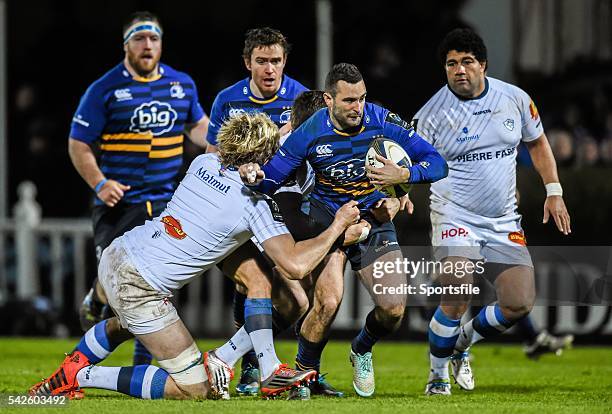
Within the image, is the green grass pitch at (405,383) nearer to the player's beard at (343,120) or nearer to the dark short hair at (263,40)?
the player's beard at (343,120)

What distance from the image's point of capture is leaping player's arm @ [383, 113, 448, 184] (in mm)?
8297

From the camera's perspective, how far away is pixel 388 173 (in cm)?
812

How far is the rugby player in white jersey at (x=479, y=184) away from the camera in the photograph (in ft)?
30.0

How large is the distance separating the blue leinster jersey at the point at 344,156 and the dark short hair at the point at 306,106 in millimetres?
200

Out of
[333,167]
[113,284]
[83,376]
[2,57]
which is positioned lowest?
[83,376]

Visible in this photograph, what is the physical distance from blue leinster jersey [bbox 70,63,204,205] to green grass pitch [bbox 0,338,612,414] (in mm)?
1693

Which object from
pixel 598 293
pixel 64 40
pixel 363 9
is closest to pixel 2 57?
pixel 64 40

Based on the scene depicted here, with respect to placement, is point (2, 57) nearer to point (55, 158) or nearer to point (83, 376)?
point (55, 158)

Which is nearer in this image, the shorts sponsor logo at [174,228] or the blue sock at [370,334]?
the shorts sponsor logo at [174,228]

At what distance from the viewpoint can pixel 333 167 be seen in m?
8.36

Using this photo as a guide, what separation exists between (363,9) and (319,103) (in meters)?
7.73

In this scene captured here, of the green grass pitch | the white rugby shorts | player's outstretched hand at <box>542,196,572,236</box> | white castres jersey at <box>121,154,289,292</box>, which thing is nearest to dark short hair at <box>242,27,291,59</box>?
white castres jersey at <box>121,154,289,292</box>

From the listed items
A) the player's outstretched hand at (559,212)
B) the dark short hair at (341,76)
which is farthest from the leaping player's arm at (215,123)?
the player's outstretched hand at (559,212)

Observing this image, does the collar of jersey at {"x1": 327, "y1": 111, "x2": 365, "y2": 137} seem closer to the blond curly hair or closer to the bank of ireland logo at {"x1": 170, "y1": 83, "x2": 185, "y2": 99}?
the blond curly hair
